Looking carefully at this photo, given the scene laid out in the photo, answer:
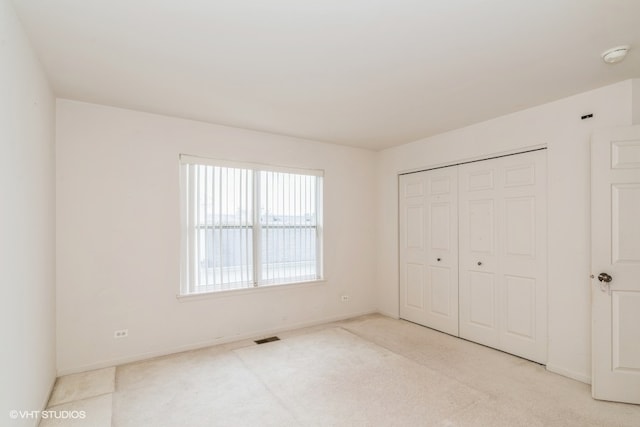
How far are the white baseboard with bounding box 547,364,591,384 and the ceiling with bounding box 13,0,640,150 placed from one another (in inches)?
100

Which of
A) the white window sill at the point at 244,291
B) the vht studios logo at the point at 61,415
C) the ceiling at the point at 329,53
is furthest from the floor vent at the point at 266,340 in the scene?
the ceiling at the point at 329,53

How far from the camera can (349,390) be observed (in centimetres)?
270

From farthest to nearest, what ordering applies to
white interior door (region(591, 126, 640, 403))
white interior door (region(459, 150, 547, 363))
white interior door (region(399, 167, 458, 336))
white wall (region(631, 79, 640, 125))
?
white interior door (region(399, 167, 458, 336)) < white interior door (region(459, 150, 547, 363)) < white wall (region(631, 79, 640, 125)) < white interior door (region(591, 126, 640, 403))

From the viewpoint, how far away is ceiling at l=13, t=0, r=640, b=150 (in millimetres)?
1812

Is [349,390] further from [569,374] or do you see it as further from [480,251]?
[480,251]

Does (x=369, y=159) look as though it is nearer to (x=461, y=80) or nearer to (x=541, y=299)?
(x=461, y=80)

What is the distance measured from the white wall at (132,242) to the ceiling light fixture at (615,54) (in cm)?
325

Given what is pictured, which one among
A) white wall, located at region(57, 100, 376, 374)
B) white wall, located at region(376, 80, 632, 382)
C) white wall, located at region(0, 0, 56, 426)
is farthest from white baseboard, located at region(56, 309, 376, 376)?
white wall, located at region(376, 80, 632, 382)

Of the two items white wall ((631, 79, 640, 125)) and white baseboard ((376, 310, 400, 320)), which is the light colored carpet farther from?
white wall ((631, 79, 640, 125))

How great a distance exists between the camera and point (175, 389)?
8.96ft

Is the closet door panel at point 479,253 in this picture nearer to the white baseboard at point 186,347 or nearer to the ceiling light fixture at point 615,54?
the ceiling light fixture at point 615,54

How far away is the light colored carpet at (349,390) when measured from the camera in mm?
2318

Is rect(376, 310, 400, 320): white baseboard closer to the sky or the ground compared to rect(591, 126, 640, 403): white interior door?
closer to the ground

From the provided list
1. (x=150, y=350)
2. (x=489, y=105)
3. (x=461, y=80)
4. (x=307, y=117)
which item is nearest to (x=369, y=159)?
(x=307, y=117)
